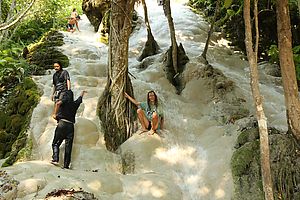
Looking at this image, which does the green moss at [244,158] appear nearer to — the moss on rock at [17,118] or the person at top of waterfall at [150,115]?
the person at top of waterfall at [150,115]

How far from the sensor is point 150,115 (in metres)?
A: 7.68

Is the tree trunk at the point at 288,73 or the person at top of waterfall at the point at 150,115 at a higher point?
the tree trunk at the point at 288,73

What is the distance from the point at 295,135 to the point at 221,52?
25.0 ft

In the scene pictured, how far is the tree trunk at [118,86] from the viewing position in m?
7.60

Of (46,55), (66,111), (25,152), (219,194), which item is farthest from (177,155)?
(46,55)

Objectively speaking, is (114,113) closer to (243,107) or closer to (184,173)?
(184,173)

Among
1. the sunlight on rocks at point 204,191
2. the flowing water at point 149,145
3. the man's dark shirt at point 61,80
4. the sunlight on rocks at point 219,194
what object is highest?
the man's dark shirt at point 61,80

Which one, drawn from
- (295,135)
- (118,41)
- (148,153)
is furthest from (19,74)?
(295,135)

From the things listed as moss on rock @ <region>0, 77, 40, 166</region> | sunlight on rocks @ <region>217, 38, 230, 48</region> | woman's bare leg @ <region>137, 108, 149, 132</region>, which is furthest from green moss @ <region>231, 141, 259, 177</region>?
sunlight on rocks @ <region>217, 38, 230, 48</region>

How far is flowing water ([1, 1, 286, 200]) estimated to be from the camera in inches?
221

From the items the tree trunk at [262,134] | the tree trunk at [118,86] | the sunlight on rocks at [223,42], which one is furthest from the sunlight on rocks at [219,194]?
the sunlight on rocks at [223,42]

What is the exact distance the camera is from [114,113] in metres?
7.65

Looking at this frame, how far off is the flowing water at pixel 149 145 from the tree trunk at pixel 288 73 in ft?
4.28

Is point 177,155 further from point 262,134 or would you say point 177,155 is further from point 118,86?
point 262,134
